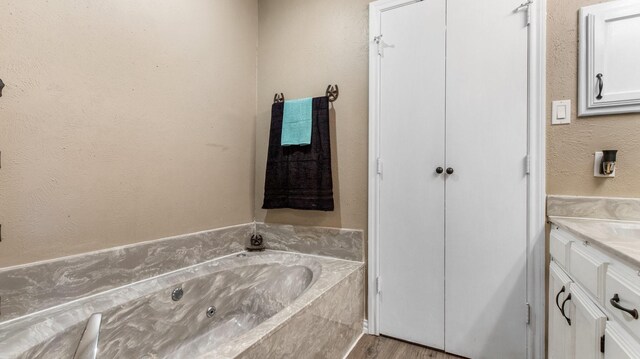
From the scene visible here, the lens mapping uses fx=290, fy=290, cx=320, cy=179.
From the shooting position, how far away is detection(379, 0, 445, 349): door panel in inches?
67.2

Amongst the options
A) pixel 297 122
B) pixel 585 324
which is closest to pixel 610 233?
pixel 585 324

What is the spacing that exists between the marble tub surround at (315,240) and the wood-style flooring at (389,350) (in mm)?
498

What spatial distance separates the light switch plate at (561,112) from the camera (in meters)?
1.44

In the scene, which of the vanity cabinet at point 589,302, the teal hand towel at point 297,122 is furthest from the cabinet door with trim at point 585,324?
the teal hand towel at point 297,122

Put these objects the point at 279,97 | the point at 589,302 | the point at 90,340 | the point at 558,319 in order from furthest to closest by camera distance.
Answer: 1. the point at 279,97
2. the point at 558,319
3. the point at 90,340
4. the point at 589,302

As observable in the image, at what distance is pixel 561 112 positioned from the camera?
145 centimetres

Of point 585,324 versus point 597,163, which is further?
point 597,163

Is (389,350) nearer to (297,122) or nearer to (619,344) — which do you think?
(619,344)

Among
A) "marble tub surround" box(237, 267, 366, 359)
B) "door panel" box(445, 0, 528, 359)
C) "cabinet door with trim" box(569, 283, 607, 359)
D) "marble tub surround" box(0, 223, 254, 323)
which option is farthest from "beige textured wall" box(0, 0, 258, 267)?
"cabinet door with trim" box(569, 283, 607, 359)

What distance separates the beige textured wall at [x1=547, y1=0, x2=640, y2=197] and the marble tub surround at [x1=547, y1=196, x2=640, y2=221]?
1.3 inches

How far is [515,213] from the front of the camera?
154 cm

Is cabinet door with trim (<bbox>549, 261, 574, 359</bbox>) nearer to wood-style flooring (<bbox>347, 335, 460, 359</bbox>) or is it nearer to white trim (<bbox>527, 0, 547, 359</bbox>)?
white trim (<bbox>527, 0, 547, 359</bbox>)

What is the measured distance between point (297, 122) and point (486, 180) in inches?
48.4

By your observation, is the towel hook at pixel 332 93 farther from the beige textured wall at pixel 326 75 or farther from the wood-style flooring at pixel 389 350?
the wood-style flooring at pixel 389 350
